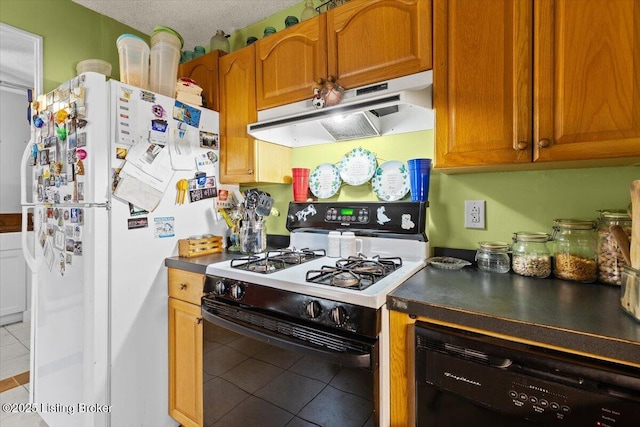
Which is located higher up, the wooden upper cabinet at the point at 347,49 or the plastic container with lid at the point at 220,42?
the plastic container with lid at the point at 220,42

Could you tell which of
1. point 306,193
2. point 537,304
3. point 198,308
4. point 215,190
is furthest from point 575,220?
Answer: point 215,190

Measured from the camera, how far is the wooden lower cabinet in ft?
4.84

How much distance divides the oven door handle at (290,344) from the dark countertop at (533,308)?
0.19 m

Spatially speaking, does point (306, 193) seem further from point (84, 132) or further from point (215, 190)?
point (84, 132)

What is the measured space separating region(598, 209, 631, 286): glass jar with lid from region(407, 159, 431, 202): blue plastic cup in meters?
0.64

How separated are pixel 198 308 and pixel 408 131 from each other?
138 cm

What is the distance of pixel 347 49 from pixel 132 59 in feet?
3.67

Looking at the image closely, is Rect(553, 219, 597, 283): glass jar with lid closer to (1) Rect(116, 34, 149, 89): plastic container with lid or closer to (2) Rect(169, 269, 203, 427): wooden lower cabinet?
(2) Rect(169, 269, 203, 427): wooden lower cabinet

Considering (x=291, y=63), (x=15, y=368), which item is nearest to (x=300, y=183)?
(x=291, y=63)

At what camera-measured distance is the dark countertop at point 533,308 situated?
69 centimetres

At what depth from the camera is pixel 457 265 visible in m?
1.32

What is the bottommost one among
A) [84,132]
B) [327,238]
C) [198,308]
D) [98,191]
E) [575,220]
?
[198,308]

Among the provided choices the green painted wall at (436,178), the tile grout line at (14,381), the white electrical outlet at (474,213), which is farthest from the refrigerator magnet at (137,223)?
the tile grout line at (14,381)

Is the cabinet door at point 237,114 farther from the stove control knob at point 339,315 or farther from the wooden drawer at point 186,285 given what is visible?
the stove control knob at point 339,315
